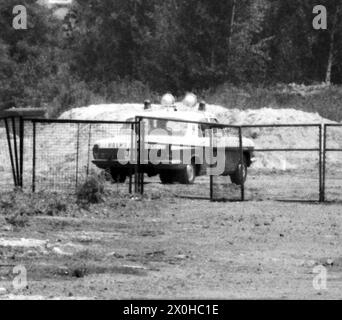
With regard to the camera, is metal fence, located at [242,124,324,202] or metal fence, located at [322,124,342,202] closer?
metal fence, located at [322,124,342,202]

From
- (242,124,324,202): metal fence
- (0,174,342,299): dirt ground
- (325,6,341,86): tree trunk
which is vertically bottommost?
(0,174,342,299): dirt ground

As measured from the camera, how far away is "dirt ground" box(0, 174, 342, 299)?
38.3 feet

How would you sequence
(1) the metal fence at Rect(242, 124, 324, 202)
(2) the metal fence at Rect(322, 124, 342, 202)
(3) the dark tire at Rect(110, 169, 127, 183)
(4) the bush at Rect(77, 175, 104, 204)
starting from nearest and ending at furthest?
1. (4) the bush at Rect(77, 175, 104, 204)
2. (2) the metal fence at Rect(322, 124, 342, 202)
3. (1) the metal fence at Rect(242, 124, 324, 202)
4. (3) the dark tire at Rect(110, 169, 127, 183)

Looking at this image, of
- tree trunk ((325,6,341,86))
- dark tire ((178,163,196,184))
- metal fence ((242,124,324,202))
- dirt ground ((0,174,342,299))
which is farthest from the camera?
tree trunk ((325,6,341,86))

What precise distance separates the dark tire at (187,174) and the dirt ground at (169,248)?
8.54ft

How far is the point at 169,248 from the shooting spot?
15.2 meters

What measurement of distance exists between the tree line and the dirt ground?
1802 inches

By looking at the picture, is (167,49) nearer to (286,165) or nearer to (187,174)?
(286,165)

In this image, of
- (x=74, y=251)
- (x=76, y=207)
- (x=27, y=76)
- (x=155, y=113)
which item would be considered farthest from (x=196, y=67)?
(x=74, y=251)

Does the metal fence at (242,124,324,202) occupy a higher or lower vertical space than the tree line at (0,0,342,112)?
lower

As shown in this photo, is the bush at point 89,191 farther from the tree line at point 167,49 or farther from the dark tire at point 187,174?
the tree line at point 167,49

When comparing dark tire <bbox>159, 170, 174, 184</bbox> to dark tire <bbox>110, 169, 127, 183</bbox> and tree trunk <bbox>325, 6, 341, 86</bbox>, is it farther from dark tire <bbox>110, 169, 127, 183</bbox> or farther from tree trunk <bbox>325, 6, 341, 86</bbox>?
tree trunk <bbox>325, 6, 341, 86</bbox>

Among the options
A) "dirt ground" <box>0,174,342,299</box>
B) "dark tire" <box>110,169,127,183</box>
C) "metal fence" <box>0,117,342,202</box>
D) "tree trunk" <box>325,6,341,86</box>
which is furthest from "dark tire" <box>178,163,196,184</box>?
"tree trunk" <box>325,6,341,86</box>
